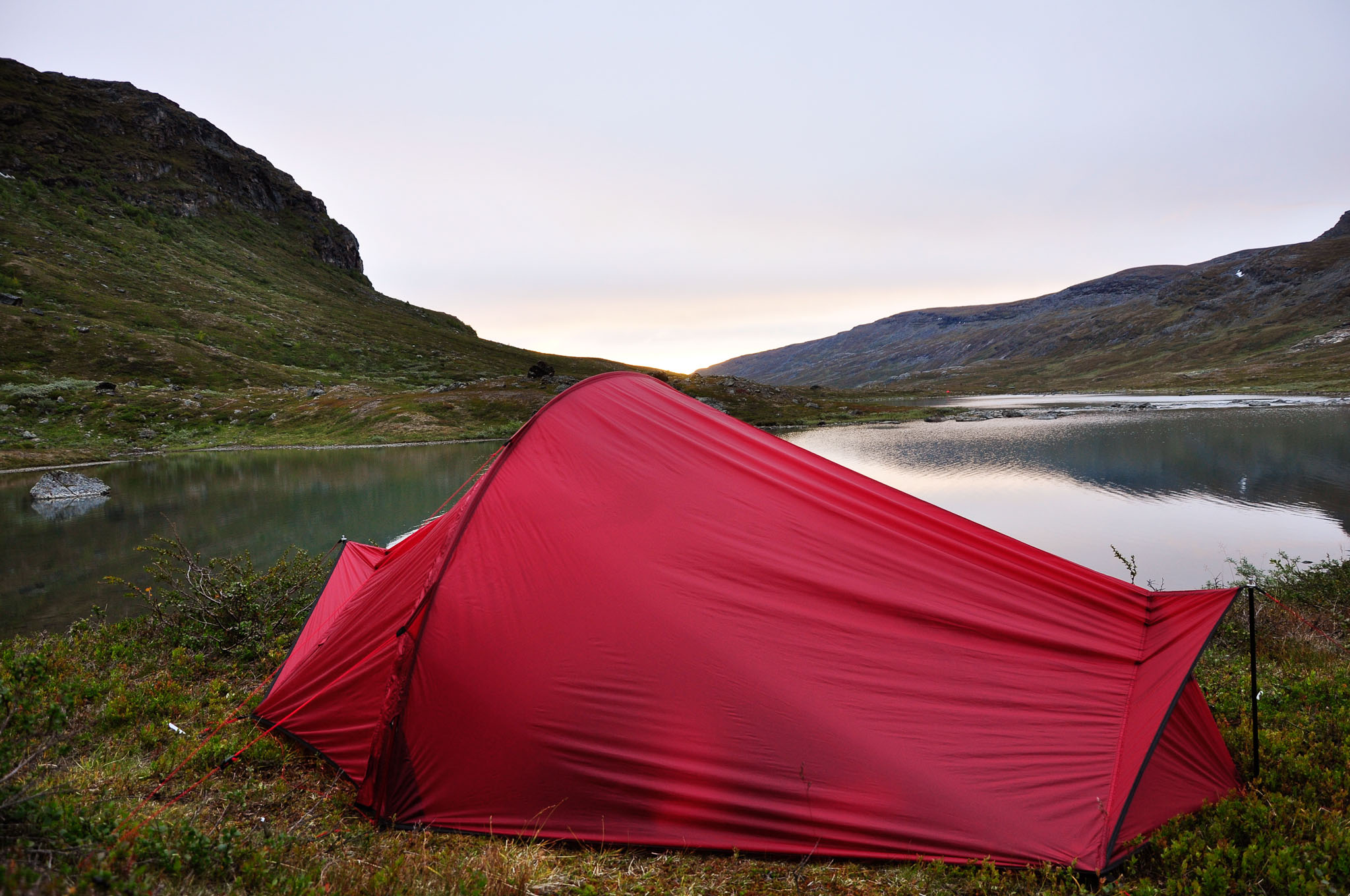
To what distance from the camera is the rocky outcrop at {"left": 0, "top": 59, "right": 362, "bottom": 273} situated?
83.9m

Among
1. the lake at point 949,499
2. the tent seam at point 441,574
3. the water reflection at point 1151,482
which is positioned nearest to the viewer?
the tent seam at point 441,574

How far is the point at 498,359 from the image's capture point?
3757 inches

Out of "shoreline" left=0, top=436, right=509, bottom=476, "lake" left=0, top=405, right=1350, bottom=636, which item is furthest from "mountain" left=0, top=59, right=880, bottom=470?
"lake" left=0, top=405, right=1350, bottom=636

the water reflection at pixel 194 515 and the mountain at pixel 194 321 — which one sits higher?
the mountain at pixel 194 321

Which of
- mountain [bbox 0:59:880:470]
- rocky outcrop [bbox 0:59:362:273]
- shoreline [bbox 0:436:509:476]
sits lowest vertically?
shoreline [bbox 0:436:509:476]

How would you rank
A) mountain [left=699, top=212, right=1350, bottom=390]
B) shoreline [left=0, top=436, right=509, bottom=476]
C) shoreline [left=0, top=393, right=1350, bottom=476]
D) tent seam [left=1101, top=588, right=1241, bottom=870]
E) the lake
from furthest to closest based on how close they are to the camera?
mountain [left=699, top=212, right=1350, bottom=390] < shoreline [left=0, top=393, right=1350, bottom=476] < shoreline [left=0, top=436, right=509, bottom=476] < the lake < tent seam [left=1101, top=588, right=1241, bottom=870]

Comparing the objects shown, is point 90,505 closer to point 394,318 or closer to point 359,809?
point 359,809

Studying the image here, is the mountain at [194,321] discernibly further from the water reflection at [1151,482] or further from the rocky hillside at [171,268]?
the water reflection at [1151,482]

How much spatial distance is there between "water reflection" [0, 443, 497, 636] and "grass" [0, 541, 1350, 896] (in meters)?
7.87

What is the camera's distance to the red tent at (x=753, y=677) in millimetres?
3703

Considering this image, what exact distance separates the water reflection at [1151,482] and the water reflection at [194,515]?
16582mm

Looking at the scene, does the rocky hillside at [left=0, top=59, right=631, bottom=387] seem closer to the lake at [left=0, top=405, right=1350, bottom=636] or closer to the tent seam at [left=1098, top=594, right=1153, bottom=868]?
the lake at [left=0, top=405, right=1350, bottom=636]

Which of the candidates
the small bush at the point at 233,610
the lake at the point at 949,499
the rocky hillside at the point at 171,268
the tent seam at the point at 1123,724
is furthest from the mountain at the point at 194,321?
the tent seam at the point at 1123,724

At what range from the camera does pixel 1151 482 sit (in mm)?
22359
